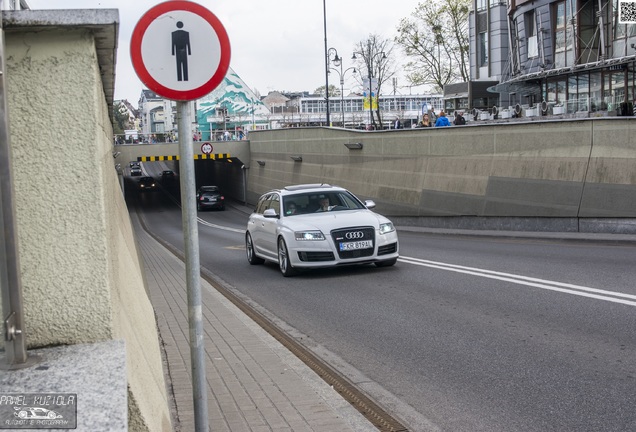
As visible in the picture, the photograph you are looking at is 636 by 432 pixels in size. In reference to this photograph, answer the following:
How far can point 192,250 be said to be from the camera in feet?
13.0

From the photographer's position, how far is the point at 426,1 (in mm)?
78625

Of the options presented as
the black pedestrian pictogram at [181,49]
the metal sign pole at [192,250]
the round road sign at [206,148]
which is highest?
the black pedestrian pictogram at [181,49]

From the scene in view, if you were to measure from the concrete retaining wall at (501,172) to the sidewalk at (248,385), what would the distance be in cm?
1164

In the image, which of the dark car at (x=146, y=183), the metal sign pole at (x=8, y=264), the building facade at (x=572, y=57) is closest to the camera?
the metal sign pole at (x=8, y=264)

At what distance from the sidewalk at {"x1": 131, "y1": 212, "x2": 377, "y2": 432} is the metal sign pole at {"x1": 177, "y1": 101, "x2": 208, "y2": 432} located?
4.49 feet

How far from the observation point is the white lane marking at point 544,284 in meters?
10.1

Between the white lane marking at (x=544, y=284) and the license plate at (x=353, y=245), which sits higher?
Result: the license plate at (x=353, y=245)

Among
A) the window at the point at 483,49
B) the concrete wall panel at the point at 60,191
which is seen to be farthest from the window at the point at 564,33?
the concrete wall panel at the point at 60,191

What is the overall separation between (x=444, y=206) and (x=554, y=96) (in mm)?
14969

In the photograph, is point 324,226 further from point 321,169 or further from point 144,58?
point 321,169

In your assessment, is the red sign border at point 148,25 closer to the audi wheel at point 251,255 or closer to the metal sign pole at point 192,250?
the metal sign pole at point 192,250

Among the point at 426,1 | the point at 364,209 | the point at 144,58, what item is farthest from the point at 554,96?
the point at 426,1

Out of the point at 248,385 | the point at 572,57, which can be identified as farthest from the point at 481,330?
the point at 572,57

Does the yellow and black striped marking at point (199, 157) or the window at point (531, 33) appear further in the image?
the yellow and black striped marking at point (199, 157)
